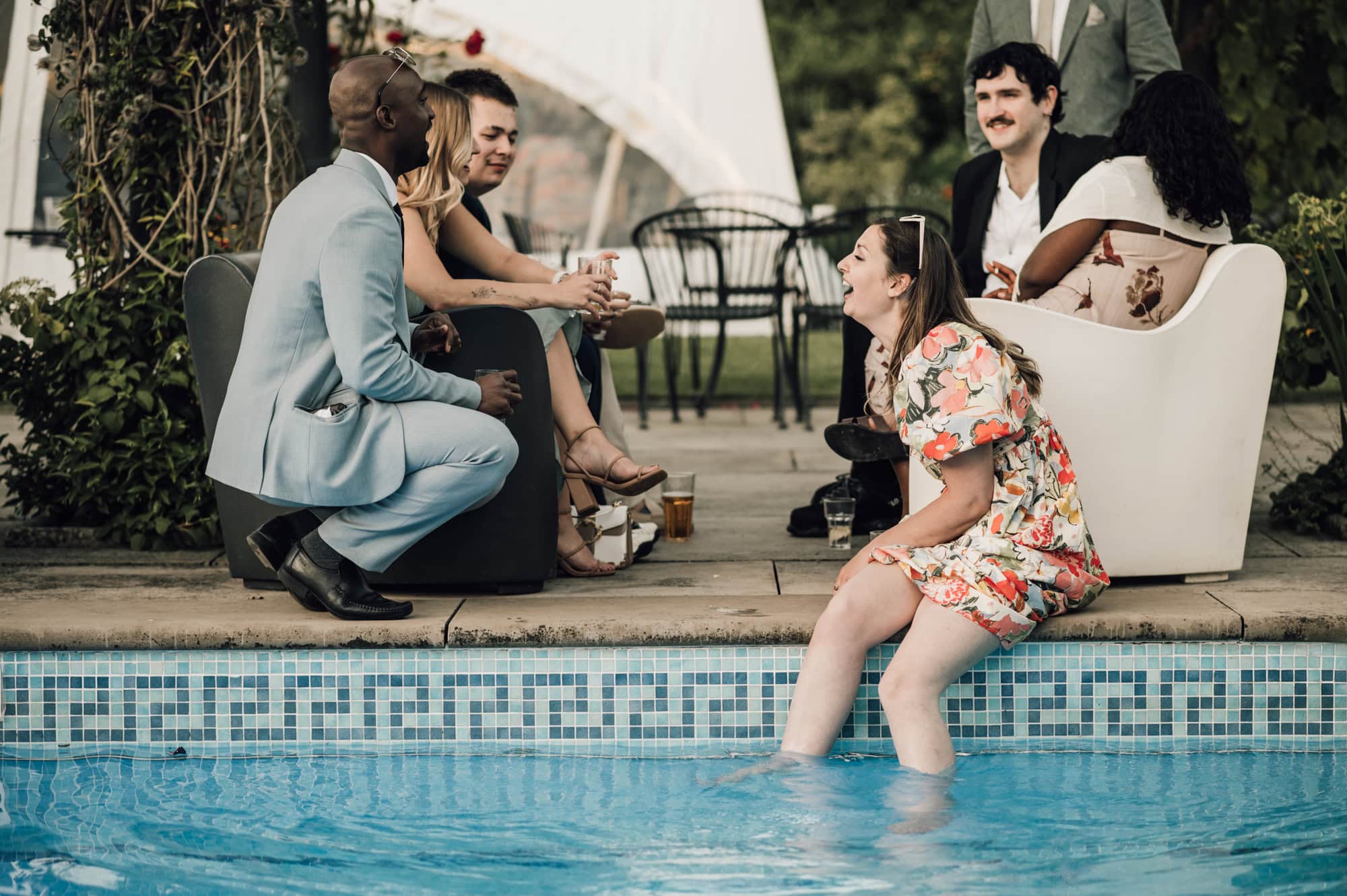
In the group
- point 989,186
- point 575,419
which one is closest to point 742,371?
point 989,186

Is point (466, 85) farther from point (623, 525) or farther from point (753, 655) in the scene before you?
point (753, 655)

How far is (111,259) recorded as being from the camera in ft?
12.3

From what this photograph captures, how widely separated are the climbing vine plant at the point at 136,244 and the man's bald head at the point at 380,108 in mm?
1047

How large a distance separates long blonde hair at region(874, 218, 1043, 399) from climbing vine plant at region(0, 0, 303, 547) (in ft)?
5.92

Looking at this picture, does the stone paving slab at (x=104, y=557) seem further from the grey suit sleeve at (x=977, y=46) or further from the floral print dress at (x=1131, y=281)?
the grey suit sleeve at (x=977, y=46)

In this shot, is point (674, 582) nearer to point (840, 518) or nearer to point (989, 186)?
point (840, 518)

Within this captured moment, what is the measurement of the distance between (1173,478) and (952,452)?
722mm

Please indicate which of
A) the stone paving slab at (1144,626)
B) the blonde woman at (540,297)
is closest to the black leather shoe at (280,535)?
the blonde woman at (540,297)

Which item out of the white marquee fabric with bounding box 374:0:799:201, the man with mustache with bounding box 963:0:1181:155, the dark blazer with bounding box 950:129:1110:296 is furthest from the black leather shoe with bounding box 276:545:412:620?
the white marquee fabric with bounding box 374:0:799:201

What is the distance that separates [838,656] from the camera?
2.61 m

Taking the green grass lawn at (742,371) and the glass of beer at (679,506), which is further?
the green grass lawn at (742,371)

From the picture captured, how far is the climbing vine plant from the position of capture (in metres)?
3.60

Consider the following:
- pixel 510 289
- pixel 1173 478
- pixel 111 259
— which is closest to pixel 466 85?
pixel 510 289

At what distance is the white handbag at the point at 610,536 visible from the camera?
133 inches
